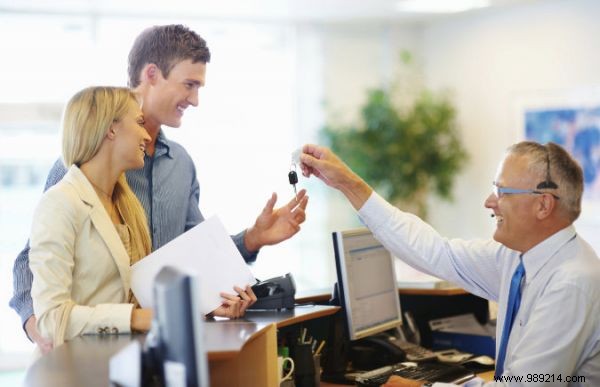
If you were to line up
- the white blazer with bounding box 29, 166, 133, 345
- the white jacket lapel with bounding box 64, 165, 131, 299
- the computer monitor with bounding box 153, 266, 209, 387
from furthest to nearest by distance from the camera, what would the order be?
the white jacket lapel with bounding box 64, 165, 131, 299 → the white blazer with bounding box 29, 166, 133, 345 → the computer monitor with bounding box 153, 266, 209, 387

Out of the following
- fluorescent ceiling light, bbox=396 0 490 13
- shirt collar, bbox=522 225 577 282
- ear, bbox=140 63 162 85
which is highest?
fluorescent ceiling light, bbox=396 0 490 13

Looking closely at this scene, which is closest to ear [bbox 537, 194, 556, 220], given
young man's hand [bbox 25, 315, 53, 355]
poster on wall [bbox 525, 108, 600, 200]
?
young man's hand [bbox 25, 315, 53, 355]

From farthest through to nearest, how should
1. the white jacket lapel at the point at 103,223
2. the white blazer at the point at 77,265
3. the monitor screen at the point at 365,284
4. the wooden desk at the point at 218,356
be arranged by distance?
1. the monitor screen at the point at 365,284
2. the white jacket lapel at the point at 103,223
3. the white blazer at the point at 77,265
4. the wooden desk at the point at 218,356

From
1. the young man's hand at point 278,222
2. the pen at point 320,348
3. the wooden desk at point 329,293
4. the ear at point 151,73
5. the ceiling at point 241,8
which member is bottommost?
the pen at point 320,348

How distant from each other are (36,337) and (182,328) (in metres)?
1.04

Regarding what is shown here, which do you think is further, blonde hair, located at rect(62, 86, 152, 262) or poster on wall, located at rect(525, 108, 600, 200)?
poster on wall, located at rect(525, 108, 600, 200)

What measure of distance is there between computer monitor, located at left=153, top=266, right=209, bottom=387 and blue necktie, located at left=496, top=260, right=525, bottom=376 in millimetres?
1293

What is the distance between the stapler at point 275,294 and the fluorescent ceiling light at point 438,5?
188 inches

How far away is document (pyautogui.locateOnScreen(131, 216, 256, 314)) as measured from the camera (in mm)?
2242

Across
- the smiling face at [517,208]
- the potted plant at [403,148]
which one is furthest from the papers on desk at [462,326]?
the potted plant at [403,148]

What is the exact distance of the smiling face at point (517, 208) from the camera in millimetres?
2375

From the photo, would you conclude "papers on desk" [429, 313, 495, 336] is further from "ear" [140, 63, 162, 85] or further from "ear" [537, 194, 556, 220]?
"ear" [140, 63, 162, 85]

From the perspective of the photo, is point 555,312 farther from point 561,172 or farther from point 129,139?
point 129,139

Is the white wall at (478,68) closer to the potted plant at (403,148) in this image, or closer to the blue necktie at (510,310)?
the potted plant at (403,148)
